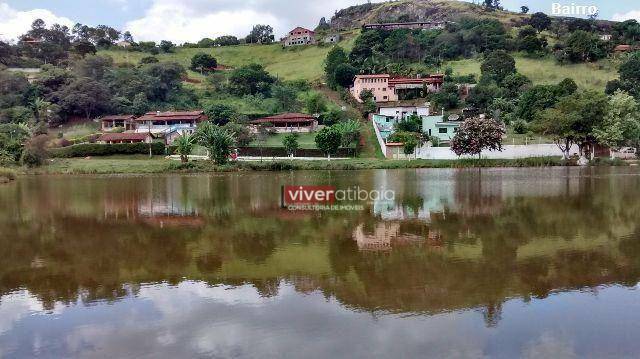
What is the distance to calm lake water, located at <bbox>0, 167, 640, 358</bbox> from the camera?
821cm

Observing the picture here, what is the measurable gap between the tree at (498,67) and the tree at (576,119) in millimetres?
27344

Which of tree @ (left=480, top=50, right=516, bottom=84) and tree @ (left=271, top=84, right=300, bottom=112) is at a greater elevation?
tree @ (left=480, top=50, right=516, bottom=84)

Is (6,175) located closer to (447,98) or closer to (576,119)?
(576,119)

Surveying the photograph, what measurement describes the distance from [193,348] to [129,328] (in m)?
1.58

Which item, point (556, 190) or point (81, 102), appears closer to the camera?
point (556, 190)

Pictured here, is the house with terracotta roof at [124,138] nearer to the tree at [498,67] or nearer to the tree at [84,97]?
the tree at [84,97]

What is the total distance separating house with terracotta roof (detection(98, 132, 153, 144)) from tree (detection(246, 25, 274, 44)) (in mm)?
77708

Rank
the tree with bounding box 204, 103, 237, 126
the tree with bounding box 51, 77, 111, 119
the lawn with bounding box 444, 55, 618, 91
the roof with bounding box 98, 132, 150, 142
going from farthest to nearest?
1. the lawn with bounding box 444, 55, 618, 91
2. the tree with bounding box 51, 77, 111, 119
3. the tree with bounding box 204, 103, 237, 126
4. the roof with bounding box 98, 132, 150, 142

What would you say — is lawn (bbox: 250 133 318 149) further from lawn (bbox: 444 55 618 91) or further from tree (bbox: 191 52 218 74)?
tree (bbox: 191 52 218 74)

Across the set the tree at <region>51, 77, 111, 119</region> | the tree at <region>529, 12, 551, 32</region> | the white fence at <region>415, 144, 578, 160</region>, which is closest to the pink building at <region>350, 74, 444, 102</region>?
the white fence at <region>415, 144, 578, 160</region>

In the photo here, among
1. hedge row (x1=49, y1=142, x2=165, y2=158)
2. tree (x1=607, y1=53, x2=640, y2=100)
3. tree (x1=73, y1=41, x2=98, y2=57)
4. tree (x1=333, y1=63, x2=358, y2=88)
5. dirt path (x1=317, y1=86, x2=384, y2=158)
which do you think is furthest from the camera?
tree (x1=73, y1=41, x2=98, y2=57)

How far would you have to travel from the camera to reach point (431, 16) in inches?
6137

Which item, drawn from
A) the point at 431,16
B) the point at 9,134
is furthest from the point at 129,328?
the point at 431,16

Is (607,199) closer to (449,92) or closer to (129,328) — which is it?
(129,328)
